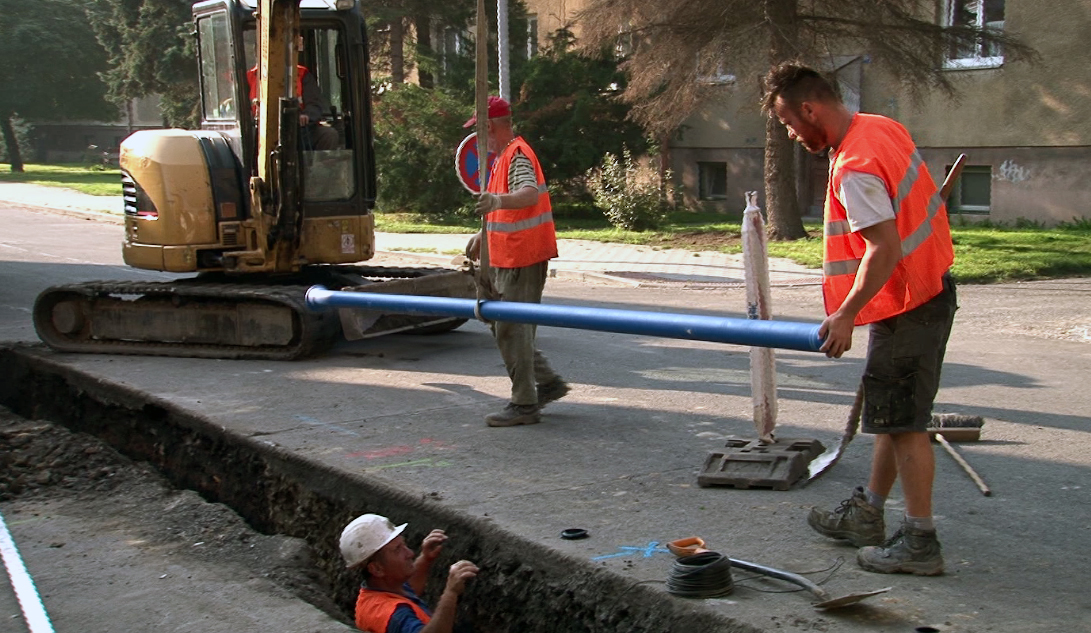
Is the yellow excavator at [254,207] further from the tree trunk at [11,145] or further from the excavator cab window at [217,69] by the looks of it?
the tree trunk at [11,145]

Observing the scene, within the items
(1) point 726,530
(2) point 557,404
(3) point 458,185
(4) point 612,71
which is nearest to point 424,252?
(3) point 458,185

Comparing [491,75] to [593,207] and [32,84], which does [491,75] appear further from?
[32,84]

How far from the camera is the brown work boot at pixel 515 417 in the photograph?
7281mm

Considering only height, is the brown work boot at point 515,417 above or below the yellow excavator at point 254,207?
below

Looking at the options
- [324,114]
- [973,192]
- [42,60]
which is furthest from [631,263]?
[42,60]

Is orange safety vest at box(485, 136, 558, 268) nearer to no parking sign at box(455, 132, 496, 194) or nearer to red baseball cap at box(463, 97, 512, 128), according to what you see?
red baseball cap at box(463, 97, 512, 128)

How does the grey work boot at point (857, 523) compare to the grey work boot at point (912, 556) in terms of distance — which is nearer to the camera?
the grey work boot at point (912, 556)

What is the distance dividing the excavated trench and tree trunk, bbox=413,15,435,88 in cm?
1655

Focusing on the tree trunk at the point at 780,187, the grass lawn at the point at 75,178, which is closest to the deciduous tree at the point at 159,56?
the grass lawn at the point at 75,178

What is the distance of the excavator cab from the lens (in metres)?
10.1

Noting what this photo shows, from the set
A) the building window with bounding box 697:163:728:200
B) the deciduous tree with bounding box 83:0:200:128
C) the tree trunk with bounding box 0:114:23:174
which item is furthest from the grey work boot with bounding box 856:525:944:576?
the tree trunk with bounding box 0:114:23:174

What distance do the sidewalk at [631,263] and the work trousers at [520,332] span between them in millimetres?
8059

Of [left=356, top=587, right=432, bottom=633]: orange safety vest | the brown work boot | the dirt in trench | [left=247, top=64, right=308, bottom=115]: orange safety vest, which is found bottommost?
the dirt in trench

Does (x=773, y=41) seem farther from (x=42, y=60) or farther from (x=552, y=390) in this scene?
Result: (x=42, y=60)
